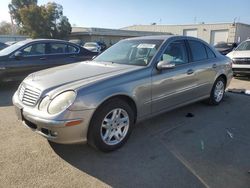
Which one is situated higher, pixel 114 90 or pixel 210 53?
pixel 210 53

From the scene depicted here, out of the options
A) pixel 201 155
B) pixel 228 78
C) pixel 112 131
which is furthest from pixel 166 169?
pixel 228 78

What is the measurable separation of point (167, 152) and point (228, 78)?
3344mm

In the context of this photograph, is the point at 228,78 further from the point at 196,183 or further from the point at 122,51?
the point at 196,183

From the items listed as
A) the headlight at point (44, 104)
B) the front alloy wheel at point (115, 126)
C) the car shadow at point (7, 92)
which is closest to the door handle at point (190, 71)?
the front alloy wheel at point (115, 126)

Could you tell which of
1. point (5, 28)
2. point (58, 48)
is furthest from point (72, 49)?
point (5, 28)

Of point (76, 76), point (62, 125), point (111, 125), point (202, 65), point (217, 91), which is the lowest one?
point (217, 91)

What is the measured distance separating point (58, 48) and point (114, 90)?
5.21 meters

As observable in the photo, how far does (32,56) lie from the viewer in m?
7.42

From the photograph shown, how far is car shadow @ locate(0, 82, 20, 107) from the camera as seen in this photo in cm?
610

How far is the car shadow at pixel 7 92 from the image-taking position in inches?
240

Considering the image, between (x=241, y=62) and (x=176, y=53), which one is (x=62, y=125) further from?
(x=241, y=62)

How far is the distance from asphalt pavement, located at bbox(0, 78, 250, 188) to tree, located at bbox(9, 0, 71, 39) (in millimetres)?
36502

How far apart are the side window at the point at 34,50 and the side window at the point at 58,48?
0.87 feet

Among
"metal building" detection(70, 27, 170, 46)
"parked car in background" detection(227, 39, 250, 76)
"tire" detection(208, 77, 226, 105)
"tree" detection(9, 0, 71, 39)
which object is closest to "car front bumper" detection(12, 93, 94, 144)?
"tire" detection(208, 77, 226, 105)
